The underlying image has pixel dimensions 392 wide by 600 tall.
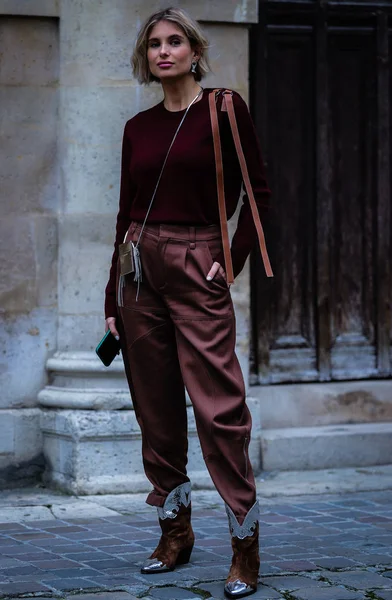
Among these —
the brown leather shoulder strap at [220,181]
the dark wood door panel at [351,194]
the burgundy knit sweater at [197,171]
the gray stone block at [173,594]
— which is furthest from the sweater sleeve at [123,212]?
the dark wood door panel at [351,194]

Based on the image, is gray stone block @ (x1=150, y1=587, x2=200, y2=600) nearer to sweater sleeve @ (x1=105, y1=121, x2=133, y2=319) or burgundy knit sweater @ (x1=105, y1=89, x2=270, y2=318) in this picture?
sweater sleeve @ (x1=105, y1=121, x2=133, y2=319)

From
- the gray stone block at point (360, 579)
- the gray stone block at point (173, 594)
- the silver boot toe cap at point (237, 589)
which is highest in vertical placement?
the silver boot toe cap at point (237, 589)

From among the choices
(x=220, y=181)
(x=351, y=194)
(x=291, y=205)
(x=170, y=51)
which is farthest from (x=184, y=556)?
(x=351, y=194)

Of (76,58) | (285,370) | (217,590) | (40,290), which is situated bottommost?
(217,590)

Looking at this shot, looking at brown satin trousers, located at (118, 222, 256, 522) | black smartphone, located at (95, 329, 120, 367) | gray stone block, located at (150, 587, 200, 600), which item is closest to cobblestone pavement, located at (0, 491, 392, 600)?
gray stone block, located at (150, 587, 200, 600)

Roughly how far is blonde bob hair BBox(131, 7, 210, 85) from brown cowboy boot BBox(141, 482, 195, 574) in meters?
1.59

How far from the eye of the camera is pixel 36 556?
504cm

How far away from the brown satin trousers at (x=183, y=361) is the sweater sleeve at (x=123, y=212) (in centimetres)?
12

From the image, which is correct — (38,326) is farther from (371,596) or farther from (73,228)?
(371,596)

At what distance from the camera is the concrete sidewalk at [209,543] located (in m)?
4.52

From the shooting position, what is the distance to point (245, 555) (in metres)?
4.48

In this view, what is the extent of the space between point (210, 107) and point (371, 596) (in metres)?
1.85

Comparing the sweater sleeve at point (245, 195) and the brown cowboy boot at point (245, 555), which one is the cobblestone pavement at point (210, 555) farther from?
the sweater sleeve at point (245, 195)

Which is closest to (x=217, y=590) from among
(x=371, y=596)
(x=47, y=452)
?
(x=371, y=596)
